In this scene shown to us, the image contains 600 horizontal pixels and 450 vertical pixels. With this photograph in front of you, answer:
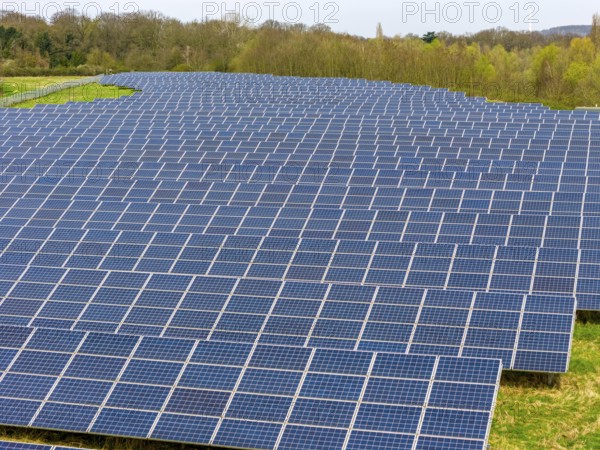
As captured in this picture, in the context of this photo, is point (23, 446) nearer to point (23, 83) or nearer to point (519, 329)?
point (519, 329)

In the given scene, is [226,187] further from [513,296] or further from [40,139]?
[40,139]

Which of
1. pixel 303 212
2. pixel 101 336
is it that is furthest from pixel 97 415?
pixel 303 212

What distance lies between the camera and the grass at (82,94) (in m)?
89.1

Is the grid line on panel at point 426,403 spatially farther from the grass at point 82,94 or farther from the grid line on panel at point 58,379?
the grass at point 82,94

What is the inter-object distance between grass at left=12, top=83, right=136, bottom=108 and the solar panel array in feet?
162

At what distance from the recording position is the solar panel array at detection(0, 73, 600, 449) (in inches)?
601

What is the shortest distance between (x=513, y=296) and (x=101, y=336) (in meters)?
9.31

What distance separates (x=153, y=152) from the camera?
4125 cm

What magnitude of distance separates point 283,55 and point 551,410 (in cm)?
10278

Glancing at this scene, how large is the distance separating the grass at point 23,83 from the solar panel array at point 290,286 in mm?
64042

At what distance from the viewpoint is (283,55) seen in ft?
382

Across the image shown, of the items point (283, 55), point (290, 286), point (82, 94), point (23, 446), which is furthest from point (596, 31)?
point (23, 446)

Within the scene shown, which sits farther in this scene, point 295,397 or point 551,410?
point 551,410

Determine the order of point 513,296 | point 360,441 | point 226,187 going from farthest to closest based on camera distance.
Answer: point 226,187 → point 513,296 → point 360,441
